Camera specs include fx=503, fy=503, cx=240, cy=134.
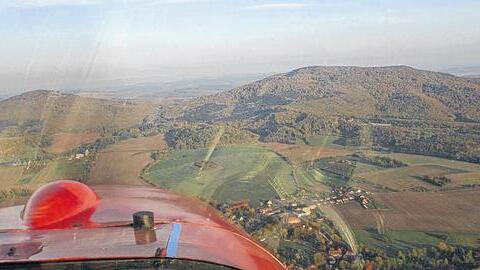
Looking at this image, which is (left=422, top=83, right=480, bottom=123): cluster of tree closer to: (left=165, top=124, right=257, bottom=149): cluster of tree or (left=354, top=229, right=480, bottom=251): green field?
(left=165, top=124, right=257, bottom=149): cluster of tree

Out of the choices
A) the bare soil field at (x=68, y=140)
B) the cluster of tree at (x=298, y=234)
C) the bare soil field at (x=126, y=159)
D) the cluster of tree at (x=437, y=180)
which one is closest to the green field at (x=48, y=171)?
the bare soil field at (x=126, y=159)

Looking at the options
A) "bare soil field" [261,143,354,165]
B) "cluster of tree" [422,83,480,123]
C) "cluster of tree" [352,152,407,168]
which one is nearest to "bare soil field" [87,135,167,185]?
"bare soil field" [261,143,354,165]

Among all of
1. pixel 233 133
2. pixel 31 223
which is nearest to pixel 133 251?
pixel 31 223

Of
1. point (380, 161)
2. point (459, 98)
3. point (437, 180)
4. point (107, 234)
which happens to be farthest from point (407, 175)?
point (107, 234)

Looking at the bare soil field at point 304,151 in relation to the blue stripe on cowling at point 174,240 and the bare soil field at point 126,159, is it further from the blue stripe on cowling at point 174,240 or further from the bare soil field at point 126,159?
the blue stripe on cowling at point 174,240

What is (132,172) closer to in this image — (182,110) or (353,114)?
(182,110)
